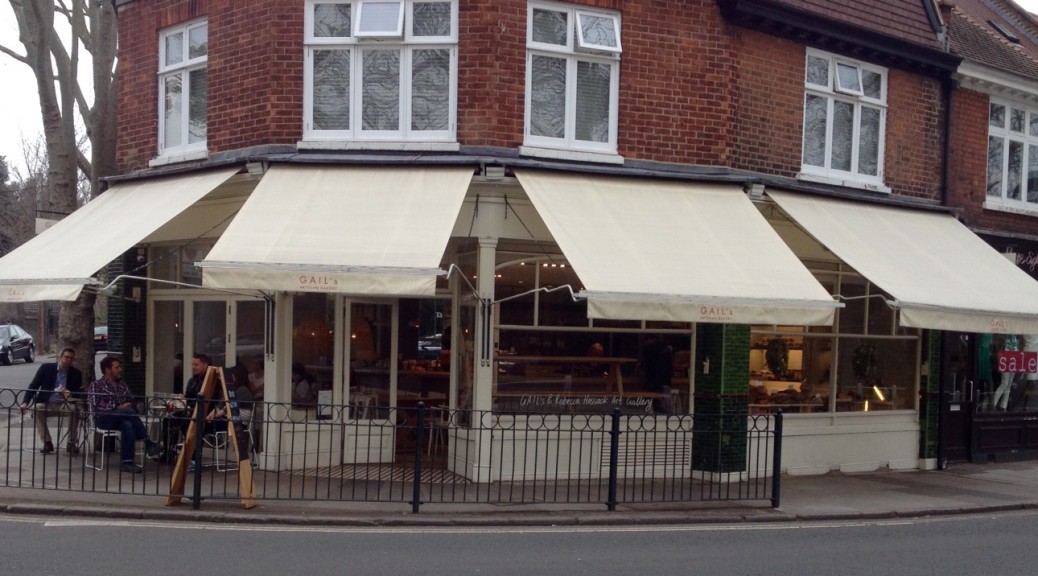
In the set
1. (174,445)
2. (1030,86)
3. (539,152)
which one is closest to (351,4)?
(539,152)

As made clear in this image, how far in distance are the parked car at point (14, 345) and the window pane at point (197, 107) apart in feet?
87.3

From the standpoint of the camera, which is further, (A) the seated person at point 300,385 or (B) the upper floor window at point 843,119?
(B) the upper floor window at point 843,119

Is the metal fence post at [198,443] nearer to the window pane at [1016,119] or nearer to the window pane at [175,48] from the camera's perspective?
the window pane at [175,48]

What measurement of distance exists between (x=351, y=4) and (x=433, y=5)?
42.1 inches

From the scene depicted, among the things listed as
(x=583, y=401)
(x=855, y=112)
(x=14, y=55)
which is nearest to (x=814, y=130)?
(x=855, y=112)

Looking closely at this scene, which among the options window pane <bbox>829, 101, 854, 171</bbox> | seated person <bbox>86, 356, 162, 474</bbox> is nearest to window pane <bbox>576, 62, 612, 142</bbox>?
window pane <bbox>829, 101, 854, 171</bbox>

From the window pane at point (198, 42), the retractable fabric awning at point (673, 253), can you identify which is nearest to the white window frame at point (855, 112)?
the retractable fabric awning at point (673, 253)

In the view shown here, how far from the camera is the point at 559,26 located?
1312 cm

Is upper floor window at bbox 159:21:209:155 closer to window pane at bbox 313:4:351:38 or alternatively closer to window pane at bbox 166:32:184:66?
window pane at bbox 166:32:184:66

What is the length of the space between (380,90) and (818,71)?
6563 millimetres

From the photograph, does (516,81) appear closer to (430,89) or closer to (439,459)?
(430,89)

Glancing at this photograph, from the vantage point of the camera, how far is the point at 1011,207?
17.4 metres

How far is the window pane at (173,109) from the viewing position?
562 inches

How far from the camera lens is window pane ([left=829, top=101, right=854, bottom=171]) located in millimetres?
15203
